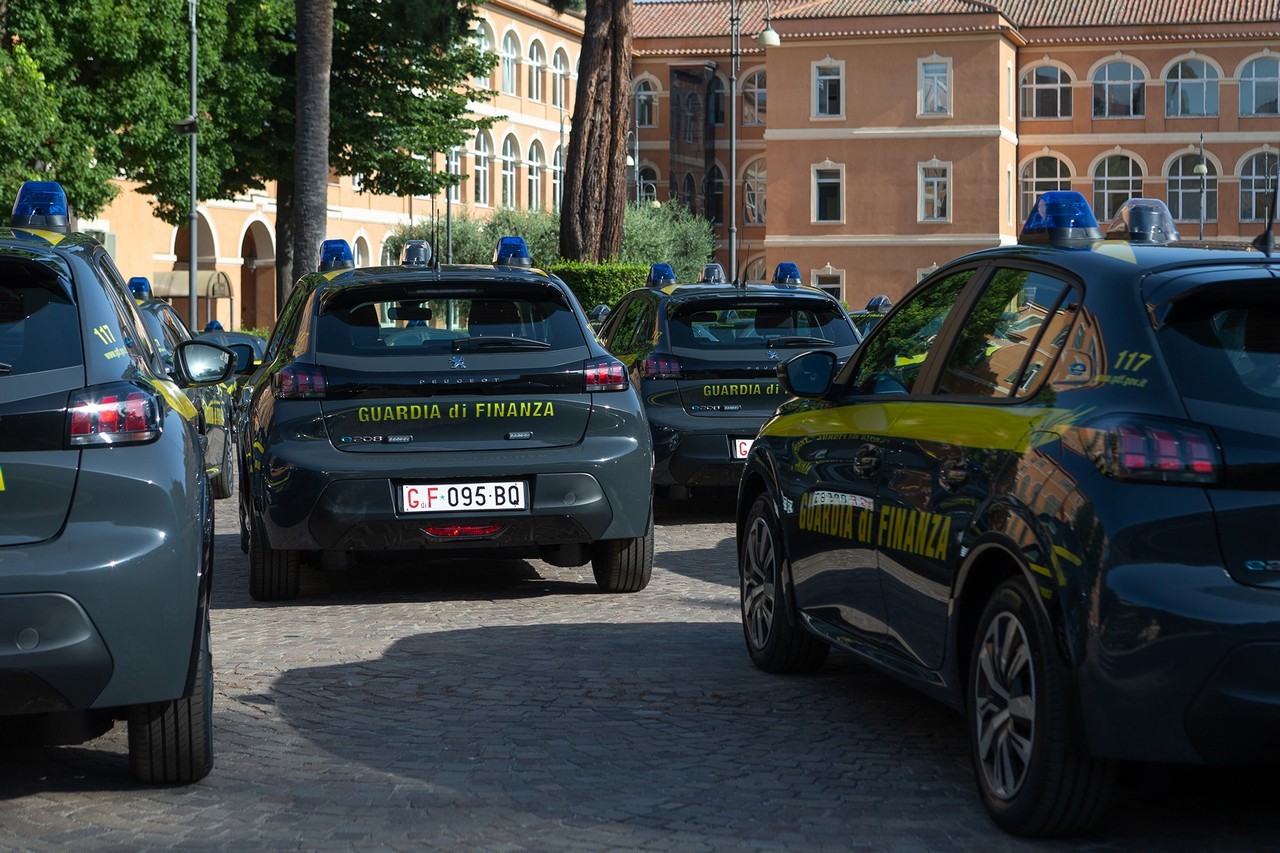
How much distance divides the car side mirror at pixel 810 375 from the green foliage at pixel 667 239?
42118 mm

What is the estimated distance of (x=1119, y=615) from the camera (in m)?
4.34

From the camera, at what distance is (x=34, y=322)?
518 cm

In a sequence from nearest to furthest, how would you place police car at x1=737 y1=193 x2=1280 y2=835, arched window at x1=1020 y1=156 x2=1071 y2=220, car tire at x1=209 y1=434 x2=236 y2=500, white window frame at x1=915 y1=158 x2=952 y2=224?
police car at x1=737 y1=193 x2=1280 y2=835
car tire at x1=209 y1=434 x2=236 y2=500
white window frame at x1=915 y1=158 x2=952 y2=224
arched window at x1=1020 y1=156 x2=1071 y2=220

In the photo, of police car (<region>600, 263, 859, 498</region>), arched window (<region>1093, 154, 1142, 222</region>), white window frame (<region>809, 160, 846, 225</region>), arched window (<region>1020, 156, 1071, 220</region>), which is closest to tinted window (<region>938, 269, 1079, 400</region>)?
police car (<region>600, 263, 859, 498</region>)

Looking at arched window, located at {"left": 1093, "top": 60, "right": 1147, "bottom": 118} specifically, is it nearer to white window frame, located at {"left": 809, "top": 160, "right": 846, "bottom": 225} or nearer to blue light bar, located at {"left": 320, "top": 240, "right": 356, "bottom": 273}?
white window frame, located at {"left": 809, "top": 160, "right": 846, "bottom": 225}

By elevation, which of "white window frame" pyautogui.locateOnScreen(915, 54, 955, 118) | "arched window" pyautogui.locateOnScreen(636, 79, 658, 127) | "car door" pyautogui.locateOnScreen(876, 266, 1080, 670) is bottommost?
"car door" pyautogui.locateOnScreen(876, 266, 1080, 670)

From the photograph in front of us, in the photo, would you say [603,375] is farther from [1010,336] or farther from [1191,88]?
[1191,88]

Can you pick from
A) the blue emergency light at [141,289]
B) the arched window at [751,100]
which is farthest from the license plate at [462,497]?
the arched window at [751,100]

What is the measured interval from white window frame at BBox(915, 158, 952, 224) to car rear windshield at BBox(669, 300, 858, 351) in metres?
60.7

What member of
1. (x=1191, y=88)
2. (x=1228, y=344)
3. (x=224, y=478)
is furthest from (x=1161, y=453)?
(x=1191, y=88)

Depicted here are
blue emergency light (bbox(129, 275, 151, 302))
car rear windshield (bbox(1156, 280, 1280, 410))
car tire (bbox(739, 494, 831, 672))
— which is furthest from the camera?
blue emergency light (bbox(129, 275, 151, 302))

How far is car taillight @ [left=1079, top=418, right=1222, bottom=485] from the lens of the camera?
433cm

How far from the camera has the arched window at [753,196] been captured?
91.6m

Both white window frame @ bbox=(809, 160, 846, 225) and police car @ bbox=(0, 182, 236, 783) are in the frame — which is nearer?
police car @ bbox=(0, 182, 236, 783)
